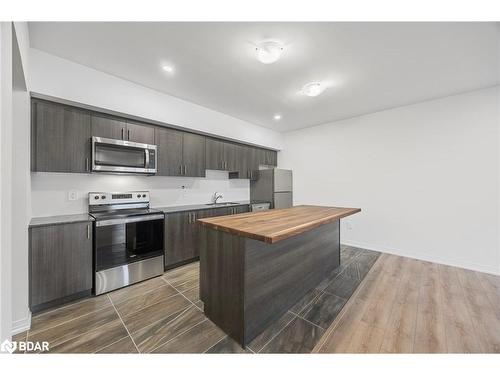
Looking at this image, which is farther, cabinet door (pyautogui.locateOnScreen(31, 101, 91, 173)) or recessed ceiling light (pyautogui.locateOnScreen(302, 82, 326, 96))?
recessed ceiling light (pyautogui.locateOnScreen(302, 82, 326, 96))

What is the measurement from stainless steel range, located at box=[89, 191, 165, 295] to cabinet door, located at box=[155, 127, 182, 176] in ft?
1.82

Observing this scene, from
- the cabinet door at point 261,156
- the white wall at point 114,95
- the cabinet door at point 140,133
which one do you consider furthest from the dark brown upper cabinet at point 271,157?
the cabinet door at point 140,133

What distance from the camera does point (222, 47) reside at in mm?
1955

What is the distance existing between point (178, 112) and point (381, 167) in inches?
146

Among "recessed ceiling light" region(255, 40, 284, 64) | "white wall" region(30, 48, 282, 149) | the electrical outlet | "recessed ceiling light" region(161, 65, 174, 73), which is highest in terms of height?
"recessed ceiling light" region(161, 65, 174, 73)

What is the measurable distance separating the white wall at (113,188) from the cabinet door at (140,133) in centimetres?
59

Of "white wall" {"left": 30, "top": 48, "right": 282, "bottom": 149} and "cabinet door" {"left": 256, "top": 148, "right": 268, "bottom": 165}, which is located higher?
"white wall" {"left": 30, "top": 48, "right": 282, "bottom": 149}

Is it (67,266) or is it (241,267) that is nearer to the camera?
(241,267)

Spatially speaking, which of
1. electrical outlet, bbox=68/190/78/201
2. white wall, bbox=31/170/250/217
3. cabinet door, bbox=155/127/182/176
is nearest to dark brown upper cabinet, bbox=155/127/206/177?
cabinet door, bbox=155/127/182/176

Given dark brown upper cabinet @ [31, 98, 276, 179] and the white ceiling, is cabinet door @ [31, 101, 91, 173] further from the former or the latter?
the white ceiling

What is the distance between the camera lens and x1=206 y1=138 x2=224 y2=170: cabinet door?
360 cm

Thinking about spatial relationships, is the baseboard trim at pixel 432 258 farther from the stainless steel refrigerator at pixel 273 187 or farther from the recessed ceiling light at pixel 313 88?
the recessed ceiling light at pixel 313 88

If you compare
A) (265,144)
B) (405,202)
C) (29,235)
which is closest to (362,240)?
(405,202)
